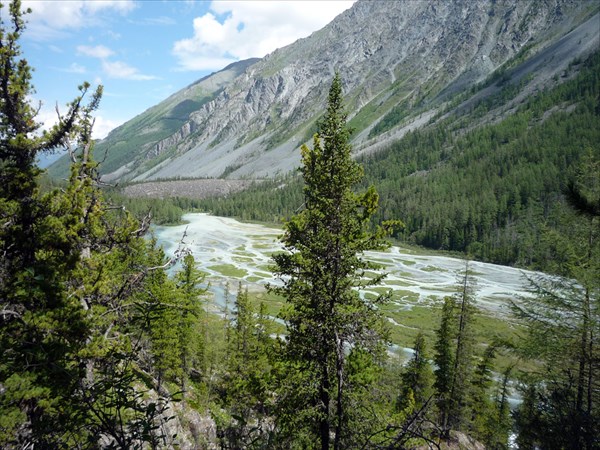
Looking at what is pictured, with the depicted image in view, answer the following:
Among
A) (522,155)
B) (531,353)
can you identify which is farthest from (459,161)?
(531,353)

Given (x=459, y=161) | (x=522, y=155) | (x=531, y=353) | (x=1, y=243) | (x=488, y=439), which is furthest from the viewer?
(x=459, y=161)

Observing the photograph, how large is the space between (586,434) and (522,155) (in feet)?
590

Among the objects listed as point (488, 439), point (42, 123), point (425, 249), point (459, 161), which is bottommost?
point (488, 439)

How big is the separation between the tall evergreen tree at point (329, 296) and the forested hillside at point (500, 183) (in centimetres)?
9663

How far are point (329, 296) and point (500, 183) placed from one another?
153 metres

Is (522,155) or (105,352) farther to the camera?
(522,155)

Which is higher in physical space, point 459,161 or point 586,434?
point 459,161

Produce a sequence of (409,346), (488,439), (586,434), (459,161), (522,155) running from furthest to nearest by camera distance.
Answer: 1. (459,161)
2. (522,155)
3. (409,346)
4. (488,439)
5. (586,434)

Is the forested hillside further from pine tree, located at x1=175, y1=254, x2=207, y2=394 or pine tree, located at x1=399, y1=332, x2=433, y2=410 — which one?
pine tree, located at x1=175, y1=254, x2=207, y2=394

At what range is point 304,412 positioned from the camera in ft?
33.5

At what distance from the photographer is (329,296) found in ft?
34.5

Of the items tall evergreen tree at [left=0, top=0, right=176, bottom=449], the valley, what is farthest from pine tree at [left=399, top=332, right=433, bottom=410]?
tall evergreen tree at [left=0, top=0, right=176, bottom=449]

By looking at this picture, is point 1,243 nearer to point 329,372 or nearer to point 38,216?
point 38,216

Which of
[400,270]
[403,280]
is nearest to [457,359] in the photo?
[403,280]
